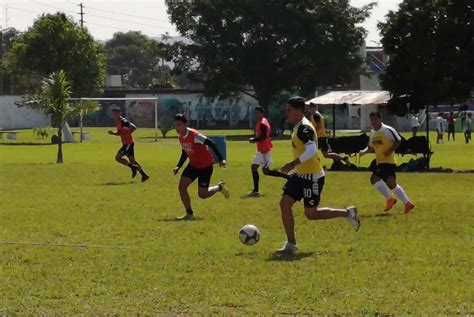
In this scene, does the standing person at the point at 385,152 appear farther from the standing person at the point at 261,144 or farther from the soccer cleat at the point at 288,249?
the soccer cleat at the point at 288,249

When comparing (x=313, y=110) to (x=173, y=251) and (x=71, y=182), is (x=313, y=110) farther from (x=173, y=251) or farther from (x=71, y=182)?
(x=173, y=251)

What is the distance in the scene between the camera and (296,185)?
1178 centimetres

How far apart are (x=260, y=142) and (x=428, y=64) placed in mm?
12163

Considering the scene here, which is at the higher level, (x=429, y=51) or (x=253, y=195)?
(x=429, y=51)

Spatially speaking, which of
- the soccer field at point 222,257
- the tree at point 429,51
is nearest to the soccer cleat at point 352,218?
the soccer field at point 222,257

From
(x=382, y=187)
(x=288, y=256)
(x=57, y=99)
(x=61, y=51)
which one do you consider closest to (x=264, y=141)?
(x=382, y=187)

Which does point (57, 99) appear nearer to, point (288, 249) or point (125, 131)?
point (125, 131)

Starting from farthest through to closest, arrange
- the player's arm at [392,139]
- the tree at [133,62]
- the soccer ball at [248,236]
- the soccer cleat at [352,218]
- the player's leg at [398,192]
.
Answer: the tree at [133,62] → the player's arm at [392,139] → the player's leg at [398,192] → the soccer cleat at [352,218] → the soccer ball at [248,236]

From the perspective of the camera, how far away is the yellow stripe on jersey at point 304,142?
1162 centimetres

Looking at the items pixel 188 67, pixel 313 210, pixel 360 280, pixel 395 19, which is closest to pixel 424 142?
pixel 395 19

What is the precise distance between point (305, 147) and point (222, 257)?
62.0 inches

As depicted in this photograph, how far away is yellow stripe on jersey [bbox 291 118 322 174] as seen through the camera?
1162 cm

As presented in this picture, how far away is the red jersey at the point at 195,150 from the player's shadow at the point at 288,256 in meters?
4.69

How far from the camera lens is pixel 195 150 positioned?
16219mm
